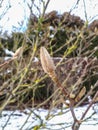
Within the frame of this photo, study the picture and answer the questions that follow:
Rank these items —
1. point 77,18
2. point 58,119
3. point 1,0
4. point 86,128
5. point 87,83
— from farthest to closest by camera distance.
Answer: point 77,18
point 87,83
point 58,119
point 86,128
point 1,0

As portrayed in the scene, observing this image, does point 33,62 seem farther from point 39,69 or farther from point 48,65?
point 48,65

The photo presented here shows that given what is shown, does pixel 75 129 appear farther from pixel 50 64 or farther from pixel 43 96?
pixel 43 96

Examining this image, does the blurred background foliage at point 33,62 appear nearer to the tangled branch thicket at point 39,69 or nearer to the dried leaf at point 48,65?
the tangled branch thicket at point 39,69

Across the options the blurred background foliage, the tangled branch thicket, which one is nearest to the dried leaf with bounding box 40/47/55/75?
the tangled branch thicket

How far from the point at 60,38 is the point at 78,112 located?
2.62 meters

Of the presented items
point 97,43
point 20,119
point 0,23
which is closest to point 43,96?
point 20,119

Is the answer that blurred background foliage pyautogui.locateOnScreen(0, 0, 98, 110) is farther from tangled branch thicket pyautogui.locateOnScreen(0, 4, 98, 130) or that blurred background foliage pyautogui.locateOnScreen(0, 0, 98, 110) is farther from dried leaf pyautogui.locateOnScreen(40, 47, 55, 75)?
dried leaf pyautogui.locateOnScreen(40, 47, 55, 75)

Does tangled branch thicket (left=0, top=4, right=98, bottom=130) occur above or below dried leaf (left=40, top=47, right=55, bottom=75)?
above

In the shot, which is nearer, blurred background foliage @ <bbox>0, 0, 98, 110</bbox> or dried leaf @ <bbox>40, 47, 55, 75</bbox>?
dried leaf @ <bbox>40, 47, 55, 75</bbox>

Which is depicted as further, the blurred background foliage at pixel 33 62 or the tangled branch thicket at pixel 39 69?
the blurred background foliage at pixel 33 62

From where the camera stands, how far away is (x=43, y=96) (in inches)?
321

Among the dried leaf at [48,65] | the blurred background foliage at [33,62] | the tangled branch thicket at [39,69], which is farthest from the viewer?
the blurred background foliage at [33,62]

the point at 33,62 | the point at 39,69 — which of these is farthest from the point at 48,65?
the point at 33,62

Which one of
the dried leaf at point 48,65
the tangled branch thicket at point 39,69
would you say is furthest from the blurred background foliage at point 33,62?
the dried leaf at point 48,65
